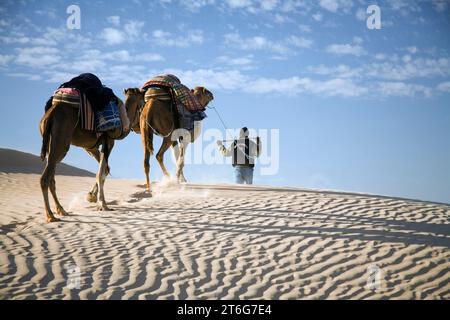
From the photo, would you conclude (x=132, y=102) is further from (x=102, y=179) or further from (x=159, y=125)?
(x=102, y=179)

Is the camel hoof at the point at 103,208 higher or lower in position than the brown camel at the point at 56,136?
lower

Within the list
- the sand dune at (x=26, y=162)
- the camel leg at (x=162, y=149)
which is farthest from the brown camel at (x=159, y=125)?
the sand dune at (x=26, y=162)

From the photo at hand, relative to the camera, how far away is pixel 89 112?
866 cm

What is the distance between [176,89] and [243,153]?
377 cm

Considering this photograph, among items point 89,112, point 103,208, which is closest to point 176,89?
point 89,112

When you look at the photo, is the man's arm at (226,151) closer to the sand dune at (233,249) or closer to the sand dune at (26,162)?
the sand dune at (233,249)

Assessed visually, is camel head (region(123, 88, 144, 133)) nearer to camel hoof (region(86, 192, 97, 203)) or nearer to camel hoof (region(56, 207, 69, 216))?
camel hoof (region(86, 192, 97, 203))

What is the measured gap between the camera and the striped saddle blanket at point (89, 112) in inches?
331

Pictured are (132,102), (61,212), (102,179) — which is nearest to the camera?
(61,212)

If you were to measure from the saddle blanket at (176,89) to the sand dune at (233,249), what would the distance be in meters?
2.86
